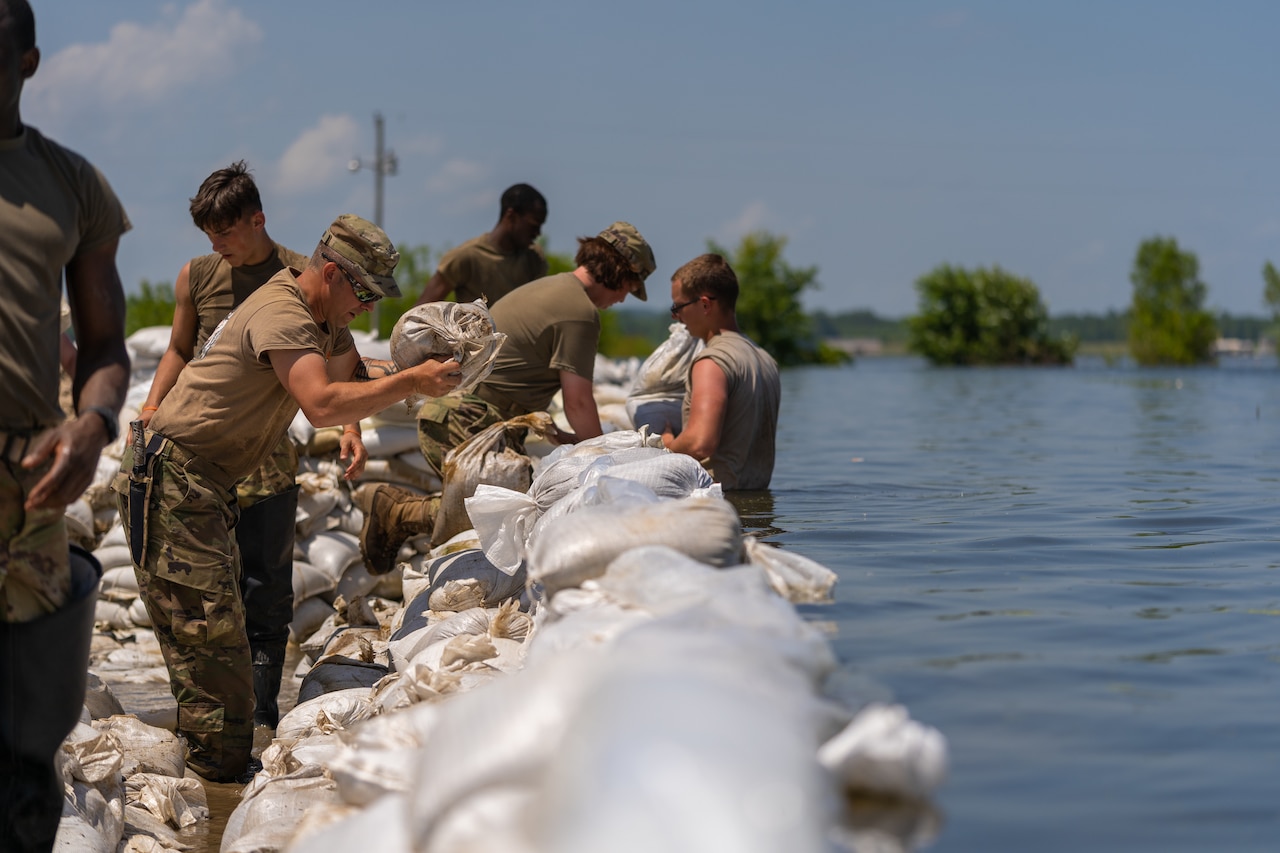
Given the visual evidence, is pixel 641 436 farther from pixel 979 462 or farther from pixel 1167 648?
pixel 979 462

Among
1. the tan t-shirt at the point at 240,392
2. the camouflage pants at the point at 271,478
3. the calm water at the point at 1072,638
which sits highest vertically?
the tan t-shirt at the point at 240,392

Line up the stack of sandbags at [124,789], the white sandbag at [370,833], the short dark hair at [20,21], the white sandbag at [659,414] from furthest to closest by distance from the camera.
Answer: the white sandbag at [659,414] → the stack of sandbags at [124,789] → the short dark hair at [20,21] → the white sandbag at [370,833]

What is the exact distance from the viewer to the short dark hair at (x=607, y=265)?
5430 millimetres

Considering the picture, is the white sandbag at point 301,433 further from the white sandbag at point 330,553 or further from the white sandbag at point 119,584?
the white sandbag at point 119,584

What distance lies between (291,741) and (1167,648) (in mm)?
2487

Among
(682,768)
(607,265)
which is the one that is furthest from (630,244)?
(682,768)

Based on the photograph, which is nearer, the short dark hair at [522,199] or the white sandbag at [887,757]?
the white sandbag at [887,757]

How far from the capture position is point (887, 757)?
184 centimetres

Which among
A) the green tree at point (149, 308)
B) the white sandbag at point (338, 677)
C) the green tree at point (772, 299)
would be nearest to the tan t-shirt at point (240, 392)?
the white sandbag at point (338, 677)

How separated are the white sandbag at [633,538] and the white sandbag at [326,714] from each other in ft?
4.33

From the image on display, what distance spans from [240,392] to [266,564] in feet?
3.53

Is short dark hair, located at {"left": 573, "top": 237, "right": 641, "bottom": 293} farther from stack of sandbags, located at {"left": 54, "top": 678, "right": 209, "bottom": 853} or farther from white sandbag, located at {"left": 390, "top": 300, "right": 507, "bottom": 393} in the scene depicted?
stack of sandbags, located at {"left": 54, "top": 678, "right": 209, "bottom": 853}

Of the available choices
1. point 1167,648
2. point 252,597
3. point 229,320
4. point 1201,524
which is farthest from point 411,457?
point 1167,648

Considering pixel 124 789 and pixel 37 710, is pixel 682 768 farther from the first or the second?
pixel 124 789
